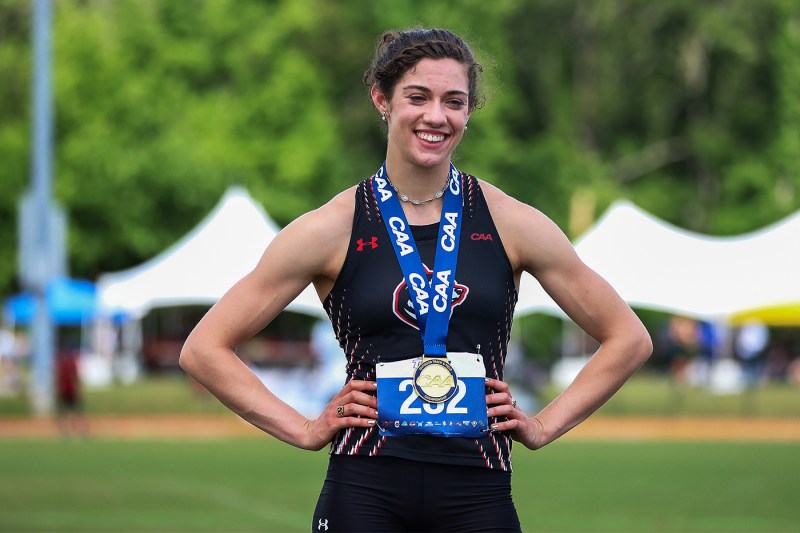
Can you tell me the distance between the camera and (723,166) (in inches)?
2341

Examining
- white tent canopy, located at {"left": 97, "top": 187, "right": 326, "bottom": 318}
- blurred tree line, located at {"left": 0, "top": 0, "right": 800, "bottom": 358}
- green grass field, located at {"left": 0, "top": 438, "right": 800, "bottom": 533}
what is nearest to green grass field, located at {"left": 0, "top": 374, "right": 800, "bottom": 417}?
green grass field, located at {"left": 0, "top": 438, "right": 800, "bottom": 533}

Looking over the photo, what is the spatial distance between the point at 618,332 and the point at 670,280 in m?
18.2

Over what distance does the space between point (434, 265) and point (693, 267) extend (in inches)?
737

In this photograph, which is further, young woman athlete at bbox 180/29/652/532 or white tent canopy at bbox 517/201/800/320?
white tent canopy at bbox 517/201/800/320

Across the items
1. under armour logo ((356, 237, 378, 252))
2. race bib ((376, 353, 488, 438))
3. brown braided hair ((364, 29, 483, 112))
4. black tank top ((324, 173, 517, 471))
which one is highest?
brown braided hair ((364, 29, 483, 112))

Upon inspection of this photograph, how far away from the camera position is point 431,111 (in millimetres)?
4004

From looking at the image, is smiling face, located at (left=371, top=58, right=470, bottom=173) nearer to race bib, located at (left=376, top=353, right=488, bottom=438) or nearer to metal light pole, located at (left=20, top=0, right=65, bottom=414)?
race bib, located at (left=376, top=353, right=488, bottom=438)

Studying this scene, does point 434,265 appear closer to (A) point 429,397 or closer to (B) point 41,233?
(A) point 429,397

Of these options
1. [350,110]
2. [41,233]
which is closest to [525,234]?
[41,233]

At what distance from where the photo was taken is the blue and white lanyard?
388 cm

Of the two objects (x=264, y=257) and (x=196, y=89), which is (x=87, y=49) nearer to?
(x=196, y=89)

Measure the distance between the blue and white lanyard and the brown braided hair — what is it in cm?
27

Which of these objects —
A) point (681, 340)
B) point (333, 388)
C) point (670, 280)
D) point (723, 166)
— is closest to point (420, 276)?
point (670, 280)

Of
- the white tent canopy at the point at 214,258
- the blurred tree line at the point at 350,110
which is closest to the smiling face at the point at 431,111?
the white tent canopy at the point at 214,258
